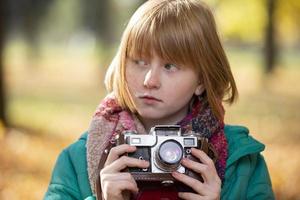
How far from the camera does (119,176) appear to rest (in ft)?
8.17

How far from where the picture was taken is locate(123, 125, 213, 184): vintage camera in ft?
8.11

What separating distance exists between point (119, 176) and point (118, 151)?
0.28 ft

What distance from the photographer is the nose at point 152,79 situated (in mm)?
2652

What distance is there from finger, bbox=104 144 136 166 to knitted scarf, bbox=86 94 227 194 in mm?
207

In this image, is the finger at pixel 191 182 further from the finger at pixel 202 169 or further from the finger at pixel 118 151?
the finger at pixel 118 151

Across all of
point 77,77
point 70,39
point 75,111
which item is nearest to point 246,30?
point 77,77

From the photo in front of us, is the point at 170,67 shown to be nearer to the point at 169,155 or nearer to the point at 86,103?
the point at 169,155

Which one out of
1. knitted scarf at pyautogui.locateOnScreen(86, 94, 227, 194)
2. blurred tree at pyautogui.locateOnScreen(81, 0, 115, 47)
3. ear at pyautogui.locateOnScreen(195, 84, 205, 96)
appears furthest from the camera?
blurred tree at pyautogui.locateOnScreen(81, 0, 115, 47)

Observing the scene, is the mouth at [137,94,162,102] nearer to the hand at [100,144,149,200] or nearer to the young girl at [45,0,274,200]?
the young girl at [45,0,274,200]

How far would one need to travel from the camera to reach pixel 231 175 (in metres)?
2.83

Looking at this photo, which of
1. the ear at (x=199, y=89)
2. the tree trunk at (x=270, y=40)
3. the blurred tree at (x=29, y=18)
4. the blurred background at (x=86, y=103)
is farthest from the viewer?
the blurred tree at (x=29, y=18)

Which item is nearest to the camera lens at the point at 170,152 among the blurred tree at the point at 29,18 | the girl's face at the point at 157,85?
the girl's face at the point at 157,85

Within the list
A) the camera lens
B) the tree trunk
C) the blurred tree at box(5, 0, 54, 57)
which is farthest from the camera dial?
the blurred tree at box(5, 0, 54, 57)

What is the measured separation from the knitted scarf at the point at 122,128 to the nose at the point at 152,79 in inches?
7.9
